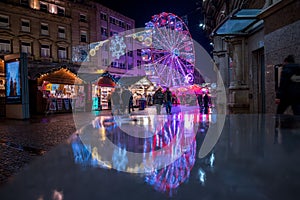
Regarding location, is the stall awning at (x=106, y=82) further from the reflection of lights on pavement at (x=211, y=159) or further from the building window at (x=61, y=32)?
the reflection of lights on pavement at (x=211, y=159)

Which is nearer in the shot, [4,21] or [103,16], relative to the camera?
[4,21]

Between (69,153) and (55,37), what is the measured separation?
1159 inches

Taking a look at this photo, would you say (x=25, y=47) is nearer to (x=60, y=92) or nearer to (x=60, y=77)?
(x=60, y=92)

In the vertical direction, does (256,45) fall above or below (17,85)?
above

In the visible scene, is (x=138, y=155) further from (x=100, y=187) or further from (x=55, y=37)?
(x=55, y=37)

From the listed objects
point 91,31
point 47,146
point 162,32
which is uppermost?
point 91,31

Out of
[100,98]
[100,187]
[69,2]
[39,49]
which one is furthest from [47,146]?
[69,2]

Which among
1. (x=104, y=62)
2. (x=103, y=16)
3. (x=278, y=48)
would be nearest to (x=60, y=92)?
(x=104, y=62)

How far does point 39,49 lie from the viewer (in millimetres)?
29281

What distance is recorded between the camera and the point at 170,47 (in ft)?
90.7

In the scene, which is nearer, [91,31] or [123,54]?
[91,31]

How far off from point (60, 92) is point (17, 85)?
27.5 ft

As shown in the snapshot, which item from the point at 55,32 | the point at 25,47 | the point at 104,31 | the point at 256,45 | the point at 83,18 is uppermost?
the point at 83,18

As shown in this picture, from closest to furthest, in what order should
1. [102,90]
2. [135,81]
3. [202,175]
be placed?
[202,175]
[102,90]
[135,81]
